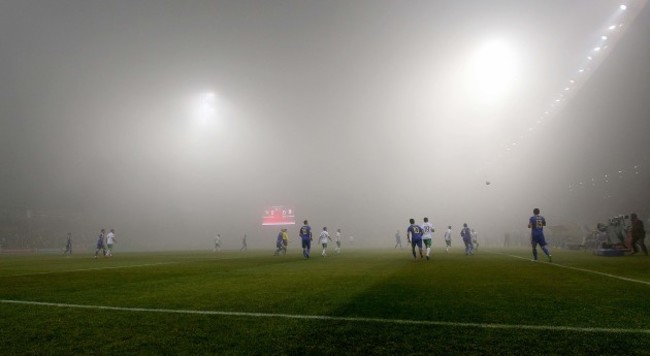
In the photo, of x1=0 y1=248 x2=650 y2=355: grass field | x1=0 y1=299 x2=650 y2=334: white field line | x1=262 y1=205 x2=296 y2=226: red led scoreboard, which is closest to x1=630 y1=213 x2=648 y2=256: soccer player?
x1=0 y1=248 x2=650 y2=355: grass field

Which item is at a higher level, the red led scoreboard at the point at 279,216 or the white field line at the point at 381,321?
the red led scoreboard at the point at 279,216

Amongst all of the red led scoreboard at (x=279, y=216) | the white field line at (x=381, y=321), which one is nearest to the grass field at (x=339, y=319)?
the white field line at (x=381, y=321)

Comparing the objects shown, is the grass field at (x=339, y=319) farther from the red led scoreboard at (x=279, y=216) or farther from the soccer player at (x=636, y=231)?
the red led scoreboard at (x=279, y=216)

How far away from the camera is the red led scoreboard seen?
59469 mm

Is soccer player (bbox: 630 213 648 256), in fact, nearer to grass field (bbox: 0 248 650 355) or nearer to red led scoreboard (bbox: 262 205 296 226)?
grass field (bbox: 0 248 650 355)

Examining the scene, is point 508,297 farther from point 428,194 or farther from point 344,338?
point 428,194

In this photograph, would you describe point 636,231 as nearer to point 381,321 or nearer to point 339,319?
point 381,321

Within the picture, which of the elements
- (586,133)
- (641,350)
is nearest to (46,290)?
(641,350)

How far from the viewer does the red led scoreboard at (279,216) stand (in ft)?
195

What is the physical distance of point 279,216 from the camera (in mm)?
59906

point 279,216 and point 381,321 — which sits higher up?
point 279,216

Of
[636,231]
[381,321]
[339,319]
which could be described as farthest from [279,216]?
[381,321]

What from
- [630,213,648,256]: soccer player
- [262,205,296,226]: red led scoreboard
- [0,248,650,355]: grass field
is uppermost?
[262,205,296,226]: red led scoreboard

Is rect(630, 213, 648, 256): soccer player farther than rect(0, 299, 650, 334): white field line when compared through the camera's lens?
Yes
